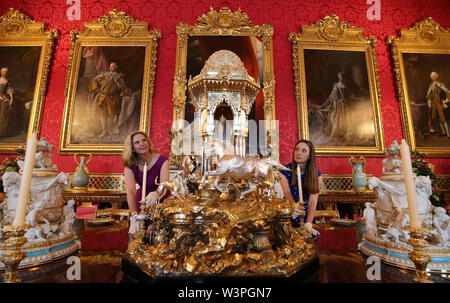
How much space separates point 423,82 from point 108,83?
6.39m

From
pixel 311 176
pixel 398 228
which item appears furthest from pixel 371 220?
pixel 311 176

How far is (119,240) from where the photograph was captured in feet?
3.68

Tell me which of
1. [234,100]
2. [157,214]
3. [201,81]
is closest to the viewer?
[157,214]

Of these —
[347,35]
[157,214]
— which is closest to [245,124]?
[157,214]

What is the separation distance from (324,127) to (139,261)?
4.15 metres

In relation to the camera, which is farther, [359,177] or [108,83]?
[108,83]

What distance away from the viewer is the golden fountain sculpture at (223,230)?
2.06ft

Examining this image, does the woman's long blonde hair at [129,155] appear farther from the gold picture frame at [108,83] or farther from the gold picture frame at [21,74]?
the gold picture frame at [21,74]

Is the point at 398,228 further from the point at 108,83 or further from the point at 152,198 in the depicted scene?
the point at 108,83

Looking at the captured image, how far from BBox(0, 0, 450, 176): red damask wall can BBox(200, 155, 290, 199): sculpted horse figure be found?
317 cm

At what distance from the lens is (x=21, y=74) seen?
419 cm

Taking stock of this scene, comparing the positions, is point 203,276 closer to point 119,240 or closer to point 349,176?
point 119,240

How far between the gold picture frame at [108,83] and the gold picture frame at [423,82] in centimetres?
504

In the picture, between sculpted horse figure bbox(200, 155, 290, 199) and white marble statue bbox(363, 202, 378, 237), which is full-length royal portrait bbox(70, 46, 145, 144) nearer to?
sculpted horse figure bbox(200, 155, 290, 199)
